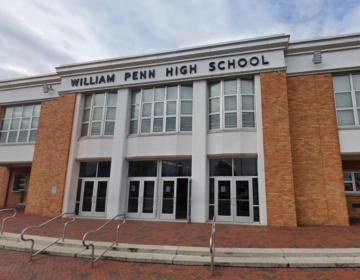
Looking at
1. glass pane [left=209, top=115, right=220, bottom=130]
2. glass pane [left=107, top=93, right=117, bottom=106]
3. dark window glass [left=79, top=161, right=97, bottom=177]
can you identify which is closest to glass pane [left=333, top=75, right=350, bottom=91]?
glass pane [left=209, top=115, right=220, bottom=130]

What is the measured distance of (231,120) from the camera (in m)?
11.2

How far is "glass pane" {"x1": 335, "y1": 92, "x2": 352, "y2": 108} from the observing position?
10.7 metres

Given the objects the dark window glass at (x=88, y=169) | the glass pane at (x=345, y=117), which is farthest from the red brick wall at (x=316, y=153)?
the dark window glass at (x=88, y=169)

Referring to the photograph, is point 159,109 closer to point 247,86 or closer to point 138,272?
point 247,86

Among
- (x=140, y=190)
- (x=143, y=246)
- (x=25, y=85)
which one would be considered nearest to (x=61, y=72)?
(x=25, y=85)

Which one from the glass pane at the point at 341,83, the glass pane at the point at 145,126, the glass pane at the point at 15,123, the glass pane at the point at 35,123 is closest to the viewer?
the glass pane at the point at 341,83

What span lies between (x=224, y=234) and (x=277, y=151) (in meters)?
4.52

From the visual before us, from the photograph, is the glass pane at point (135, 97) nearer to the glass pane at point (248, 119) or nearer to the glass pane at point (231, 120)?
the glass pane at point (231, 120)

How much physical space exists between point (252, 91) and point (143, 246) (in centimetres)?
877

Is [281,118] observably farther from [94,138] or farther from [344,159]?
[94,138]

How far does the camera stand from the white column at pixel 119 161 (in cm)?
1161

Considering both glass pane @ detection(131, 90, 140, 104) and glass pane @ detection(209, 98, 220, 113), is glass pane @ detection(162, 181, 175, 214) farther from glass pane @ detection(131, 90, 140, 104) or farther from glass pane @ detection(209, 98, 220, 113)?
glass pane @ detection(131, 90, 140, 104)

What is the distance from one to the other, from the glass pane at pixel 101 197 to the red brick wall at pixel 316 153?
971 centimetres

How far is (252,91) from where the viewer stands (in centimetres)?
1134
